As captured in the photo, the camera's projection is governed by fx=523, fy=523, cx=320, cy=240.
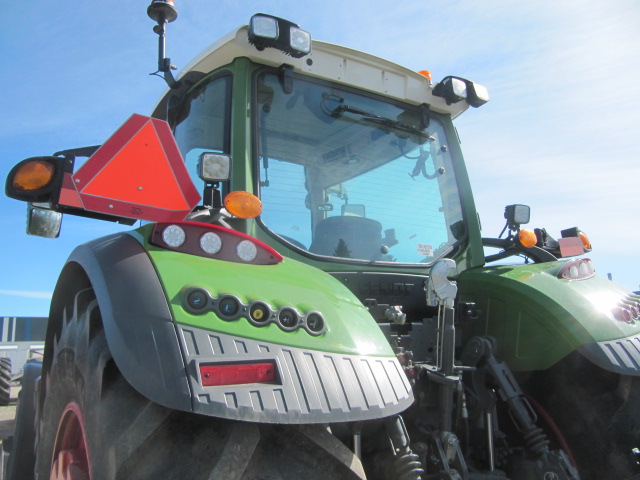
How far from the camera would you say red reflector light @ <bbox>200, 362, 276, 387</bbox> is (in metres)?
1.27

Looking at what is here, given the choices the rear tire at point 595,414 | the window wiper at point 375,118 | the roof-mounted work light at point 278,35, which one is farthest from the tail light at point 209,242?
the rear tire at point 595,414

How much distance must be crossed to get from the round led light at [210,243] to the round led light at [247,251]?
67 mm

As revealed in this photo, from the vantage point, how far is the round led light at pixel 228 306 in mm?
1422

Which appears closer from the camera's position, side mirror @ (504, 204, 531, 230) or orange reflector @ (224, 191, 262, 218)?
orange reflector @ (224, 191, 262, 218)

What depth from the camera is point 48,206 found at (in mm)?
1851

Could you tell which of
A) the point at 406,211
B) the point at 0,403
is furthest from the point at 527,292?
the point at 0,403

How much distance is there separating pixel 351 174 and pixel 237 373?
1719 millimetres

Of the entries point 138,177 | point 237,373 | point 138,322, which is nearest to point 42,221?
point 138,177

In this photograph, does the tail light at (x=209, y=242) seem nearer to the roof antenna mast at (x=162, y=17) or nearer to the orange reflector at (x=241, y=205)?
the orange reflector at (x=241, y=205)

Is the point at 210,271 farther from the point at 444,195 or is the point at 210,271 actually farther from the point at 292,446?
the point at 444,195

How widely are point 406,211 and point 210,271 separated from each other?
5.32 ft

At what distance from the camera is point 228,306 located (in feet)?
4.71

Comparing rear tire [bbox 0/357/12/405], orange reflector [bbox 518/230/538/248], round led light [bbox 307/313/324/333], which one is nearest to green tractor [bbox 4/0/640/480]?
round led light [bbox 307/313/324/333]

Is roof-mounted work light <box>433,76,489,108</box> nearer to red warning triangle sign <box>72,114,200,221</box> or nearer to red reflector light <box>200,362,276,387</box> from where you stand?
red warning triangle sign <box>72,114,200,221</box>
